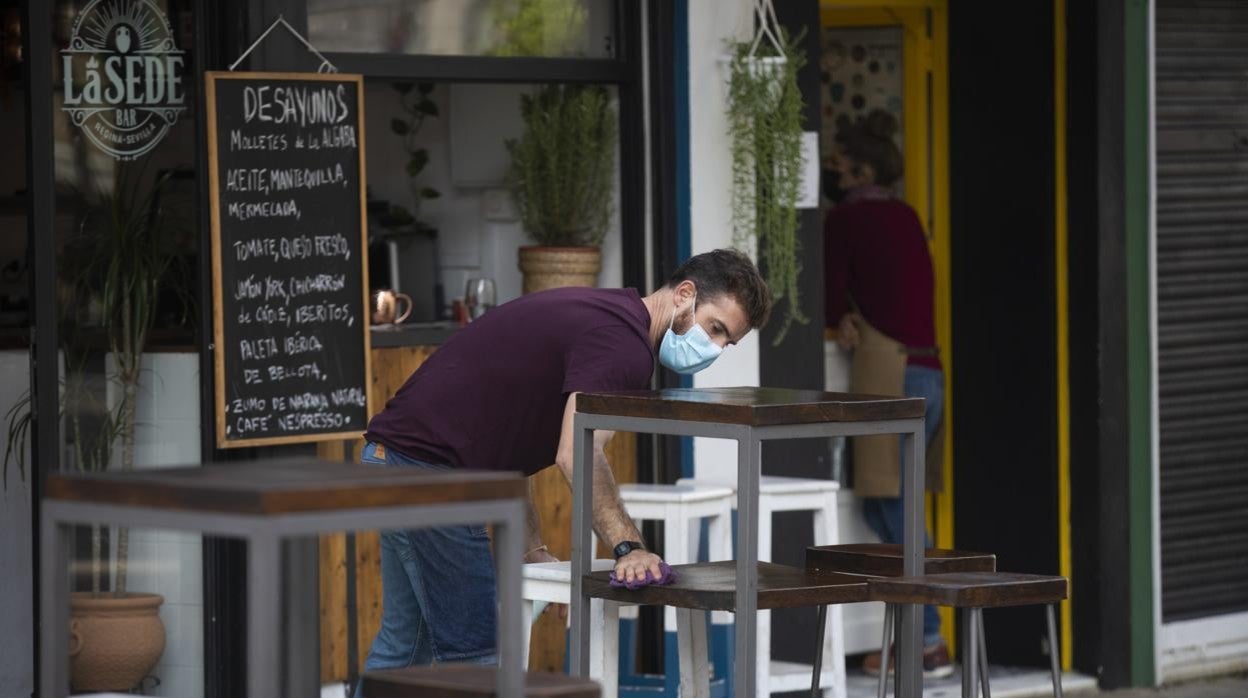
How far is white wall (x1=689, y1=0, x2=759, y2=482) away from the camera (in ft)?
19.6

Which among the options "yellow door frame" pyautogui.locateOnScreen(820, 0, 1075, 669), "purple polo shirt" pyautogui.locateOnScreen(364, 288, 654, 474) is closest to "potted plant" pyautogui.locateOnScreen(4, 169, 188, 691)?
"purple polo shirt" pyautogui.locateOnScreen(364, 288, 654, 474)

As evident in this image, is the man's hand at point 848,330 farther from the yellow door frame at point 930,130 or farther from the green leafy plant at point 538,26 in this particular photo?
the green leafy plant at point 538,26

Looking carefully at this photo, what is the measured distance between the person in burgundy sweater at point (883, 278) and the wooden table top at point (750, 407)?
2894mm

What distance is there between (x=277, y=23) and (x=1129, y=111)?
9.68 ft

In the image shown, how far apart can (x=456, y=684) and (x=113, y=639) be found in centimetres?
255

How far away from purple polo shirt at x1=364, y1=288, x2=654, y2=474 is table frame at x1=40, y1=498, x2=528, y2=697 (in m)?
1.12

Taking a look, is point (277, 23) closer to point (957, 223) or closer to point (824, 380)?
point (824, 380)

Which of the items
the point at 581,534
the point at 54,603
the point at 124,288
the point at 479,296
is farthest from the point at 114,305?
the point at 54,603

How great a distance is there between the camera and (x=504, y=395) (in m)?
4.11

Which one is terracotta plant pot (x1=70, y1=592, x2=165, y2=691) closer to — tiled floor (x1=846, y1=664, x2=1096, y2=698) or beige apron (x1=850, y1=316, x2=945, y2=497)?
tiled floor (x1=846, y1=664, x2=1096, y2=698)

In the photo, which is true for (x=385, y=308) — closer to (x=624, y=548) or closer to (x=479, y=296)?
(x=479, y=296)

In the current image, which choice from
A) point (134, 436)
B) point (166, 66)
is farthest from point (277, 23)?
point (134, 436)

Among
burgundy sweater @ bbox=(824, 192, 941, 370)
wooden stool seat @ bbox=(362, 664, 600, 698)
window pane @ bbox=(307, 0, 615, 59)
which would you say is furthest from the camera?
burgundy sweater @ bbox=(824, 192, 941, 370)

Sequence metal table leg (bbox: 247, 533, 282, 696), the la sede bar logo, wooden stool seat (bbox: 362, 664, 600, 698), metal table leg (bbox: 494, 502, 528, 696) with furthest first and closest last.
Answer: the la sede bar logo < wooden stool seat (bbox: 362, 664, 600, 698) < metal table leg (bbox: 494, 502, 528, 696) < metal table leg (bbox: 247, 533, 282, 696)
